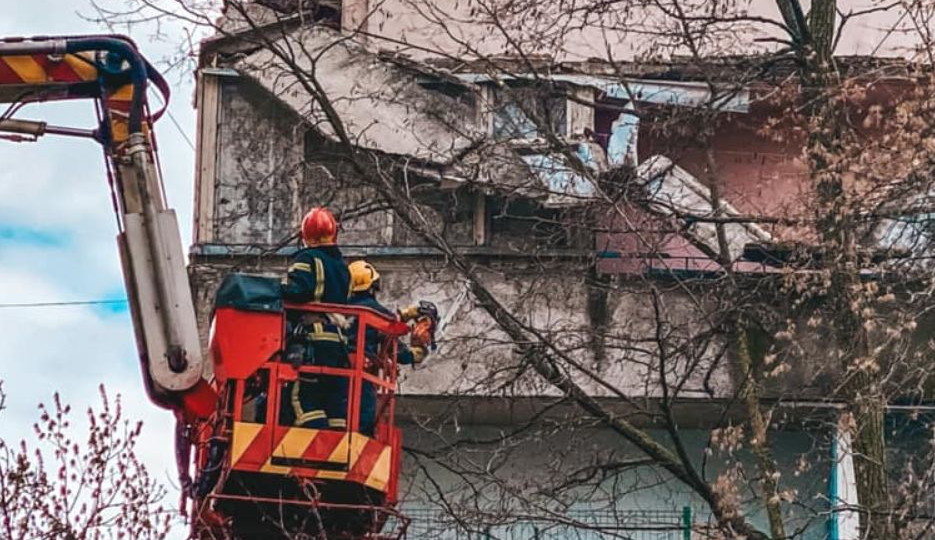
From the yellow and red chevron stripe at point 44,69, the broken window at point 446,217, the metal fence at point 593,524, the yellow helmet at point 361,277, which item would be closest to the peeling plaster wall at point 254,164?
the broken window at point 446,217

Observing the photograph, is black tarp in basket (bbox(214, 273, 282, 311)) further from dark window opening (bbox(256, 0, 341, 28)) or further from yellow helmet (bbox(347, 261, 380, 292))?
dark window opening (bbox(256, 0, 341, 28))

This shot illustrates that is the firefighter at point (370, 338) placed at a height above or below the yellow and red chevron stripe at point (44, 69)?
below

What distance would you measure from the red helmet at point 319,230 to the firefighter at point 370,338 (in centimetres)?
46

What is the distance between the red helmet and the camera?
1127cm

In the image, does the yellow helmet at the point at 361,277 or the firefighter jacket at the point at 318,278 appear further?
the yellow helmet at the point at 361,277

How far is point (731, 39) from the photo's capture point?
1524 cm

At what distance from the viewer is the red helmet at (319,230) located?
1127 centimetres

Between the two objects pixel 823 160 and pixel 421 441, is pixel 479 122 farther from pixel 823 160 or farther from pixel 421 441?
pixel 823 160

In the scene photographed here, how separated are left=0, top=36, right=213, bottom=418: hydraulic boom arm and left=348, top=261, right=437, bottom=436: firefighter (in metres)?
1.12

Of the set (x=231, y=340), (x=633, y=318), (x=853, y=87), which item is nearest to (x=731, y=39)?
(x=853, y=87)

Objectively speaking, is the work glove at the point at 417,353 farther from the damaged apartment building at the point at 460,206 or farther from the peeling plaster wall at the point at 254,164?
the peeling plaster wall at the point at 254,164

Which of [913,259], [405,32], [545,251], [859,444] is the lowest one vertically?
[859,444]

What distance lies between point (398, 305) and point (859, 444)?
5.29m

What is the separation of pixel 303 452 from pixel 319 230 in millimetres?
1344
